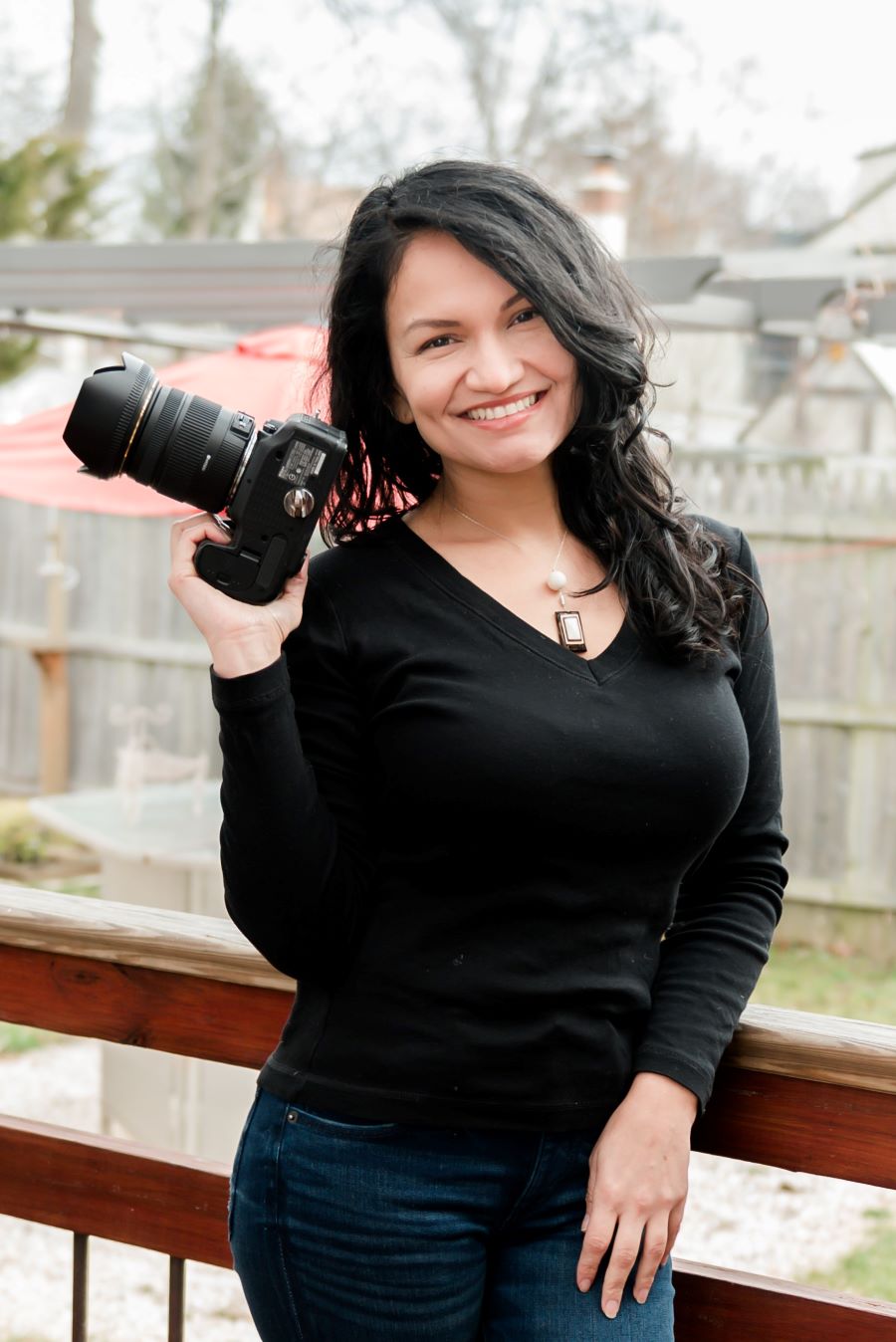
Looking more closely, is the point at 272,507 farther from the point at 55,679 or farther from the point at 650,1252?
the point at 55,679

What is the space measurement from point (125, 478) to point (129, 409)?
3.21 m

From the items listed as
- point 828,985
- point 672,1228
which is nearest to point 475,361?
point 672,1228

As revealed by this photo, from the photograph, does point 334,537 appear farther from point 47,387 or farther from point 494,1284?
point 47,387

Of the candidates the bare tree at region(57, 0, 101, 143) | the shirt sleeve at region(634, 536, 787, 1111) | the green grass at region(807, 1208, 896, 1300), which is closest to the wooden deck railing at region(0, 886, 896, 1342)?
the shirt sleeve at region(634, 536, 787, 1111)

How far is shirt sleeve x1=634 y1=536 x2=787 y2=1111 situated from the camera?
121 cm

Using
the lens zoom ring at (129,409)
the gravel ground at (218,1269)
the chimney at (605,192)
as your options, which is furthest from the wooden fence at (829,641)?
the lens zoom ring at (129,409)

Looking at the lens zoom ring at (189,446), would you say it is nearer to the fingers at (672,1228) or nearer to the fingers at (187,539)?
the fingers at (187,539)

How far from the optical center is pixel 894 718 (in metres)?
5.74

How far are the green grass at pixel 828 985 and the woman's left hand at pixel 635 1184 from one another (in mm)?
3796

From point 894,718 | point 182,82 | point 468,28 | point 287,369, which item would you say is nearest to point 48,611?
point 287,369

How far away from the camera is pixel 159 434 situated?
4.00 ft

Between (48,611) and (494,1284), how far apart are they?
21.5 feet

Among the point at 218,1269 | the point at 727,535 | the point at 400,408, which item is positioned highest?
the point at 400,408

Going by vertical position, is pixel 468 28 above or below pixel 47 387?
above
